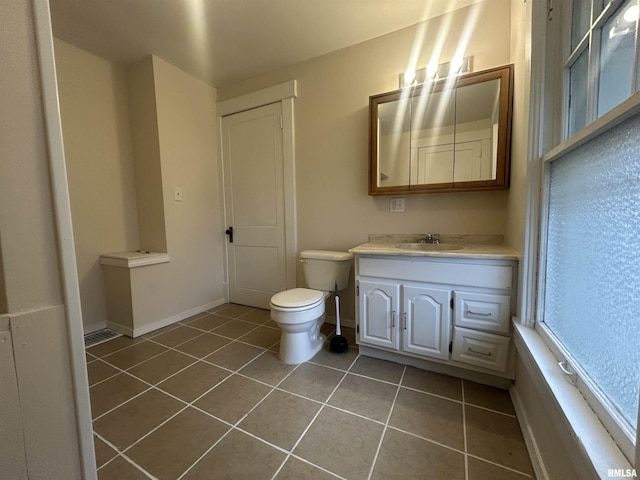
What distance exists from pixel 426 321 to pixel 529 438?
64 cm

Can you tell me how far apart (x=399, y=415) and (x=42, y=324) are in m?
A: 1.40

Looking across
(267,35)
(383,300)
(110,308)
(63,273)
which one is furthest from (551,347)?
(110,308)

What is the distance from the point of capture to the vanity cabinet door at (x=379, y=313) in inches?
65.9

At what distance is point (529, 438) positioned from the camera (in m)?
1.09

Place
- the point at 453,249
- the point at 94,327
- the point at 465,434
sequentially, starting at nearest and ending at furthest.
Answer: the point at 465,434
the point at 453,249
the point at 94,327

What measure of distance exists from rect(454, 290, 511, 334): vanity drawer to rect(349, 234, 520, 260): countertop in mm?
222

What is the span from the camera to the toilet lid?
1.71 meters

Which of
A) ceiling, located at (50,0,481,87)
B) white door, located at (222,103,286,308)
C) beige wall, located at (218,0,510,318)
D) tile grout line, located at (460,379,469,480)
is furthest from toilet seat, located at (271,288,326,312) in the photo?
ceiling, located at (50,0,481,87)

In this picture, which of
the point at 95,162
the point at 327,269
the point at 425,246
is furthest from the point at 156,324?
the point at 425,246

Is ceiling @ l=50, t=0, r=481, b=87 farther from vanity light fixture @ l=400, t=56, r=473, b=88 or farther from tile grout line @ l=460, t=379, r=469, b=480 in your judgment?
tile grout line @ l=460, t=379, r=469, b=480

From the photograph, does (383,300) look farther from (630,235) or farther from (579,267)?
(630,235)

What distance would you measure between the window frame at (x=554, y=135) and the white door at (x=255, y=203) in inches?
75.7

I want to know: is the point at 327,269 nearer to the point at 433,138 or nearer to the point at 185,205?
the point at 433,138

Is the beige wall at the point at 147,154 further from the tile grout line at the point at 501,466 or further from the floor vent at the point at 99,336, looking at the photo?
the tile grout line at the point at 501,466
